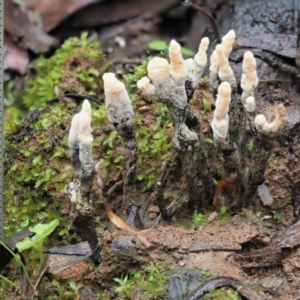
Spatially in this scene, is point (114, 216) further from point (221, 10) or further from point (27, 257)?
point (221, 10)

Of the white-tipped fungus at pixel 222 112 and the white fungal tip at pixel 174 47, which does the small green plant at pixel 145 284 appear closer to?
the white-tipped fungus at pixel 222 112

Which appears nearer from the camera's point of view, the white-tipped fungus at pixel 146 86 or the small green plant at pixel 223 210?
the white-tipped fungus at pixel 146 86

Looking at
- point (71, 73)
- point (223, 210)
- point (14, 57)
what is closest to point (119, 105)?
point (223, 210)

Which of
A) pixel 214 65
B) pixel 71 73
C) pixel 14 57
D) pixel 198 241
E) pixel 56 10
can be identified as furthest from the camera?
pixel 56 10

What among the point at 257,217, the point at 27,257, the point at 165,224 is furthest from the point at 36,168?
the point at 257,217

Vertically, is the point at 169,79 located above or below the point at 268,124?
above

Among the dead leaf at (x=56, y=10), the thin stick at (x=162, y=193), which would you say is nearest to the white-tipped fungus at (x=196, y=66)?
the thin stick at (x=162, y=193)

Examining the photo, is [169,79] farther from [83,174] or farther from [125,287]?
[125,287]
